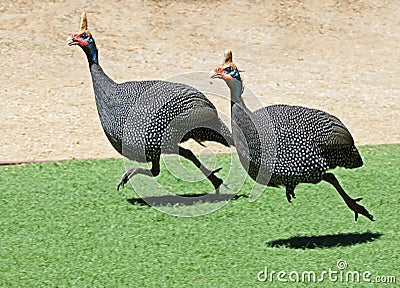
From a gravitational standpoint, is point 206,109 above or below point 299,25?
above

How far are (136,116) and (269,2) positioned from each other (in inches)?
293

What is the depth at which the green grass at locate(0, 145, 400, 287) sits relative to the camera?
16.0 feet

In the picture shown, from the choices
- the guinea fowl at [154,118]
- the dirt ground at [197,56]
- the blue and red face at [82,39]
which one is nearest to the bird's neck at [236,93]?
the guinea fowl at [154,118]

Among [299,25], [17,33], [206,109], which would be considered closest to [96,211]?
[206,109]

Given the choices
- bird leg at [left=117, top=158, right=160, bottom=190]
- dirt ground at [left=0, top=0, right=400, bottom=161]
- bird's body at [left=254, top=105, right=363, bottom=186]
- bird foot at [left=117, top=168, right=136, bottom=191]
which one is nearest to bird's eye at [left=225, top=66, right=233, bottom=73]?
bird's body at [left=254, top=105, right=363, bottom=186]

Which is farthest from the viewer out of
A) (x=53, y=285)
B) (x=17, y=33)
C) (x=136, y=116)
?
(x=17, y=33)

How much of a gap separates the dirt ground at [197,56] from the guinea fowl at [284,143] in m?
3.07

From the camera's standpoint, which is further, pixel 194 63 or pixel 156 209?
pixel 194 63

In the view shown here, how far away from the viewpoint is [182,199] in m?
6.35

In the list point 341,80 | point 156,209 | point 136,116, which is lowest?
point 341,80

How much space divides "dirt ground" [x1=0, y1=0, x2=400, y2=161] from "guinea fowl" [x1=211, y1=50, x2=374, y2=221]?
307 cm

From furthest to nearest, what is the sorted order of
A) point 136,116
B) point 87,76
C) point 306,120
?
1. point 87,76
2. point 136,116
3. point 306,120

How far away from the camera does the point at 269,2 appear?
13.0 m

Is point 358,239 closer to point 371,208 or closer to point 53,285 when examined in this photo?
point 371,208
